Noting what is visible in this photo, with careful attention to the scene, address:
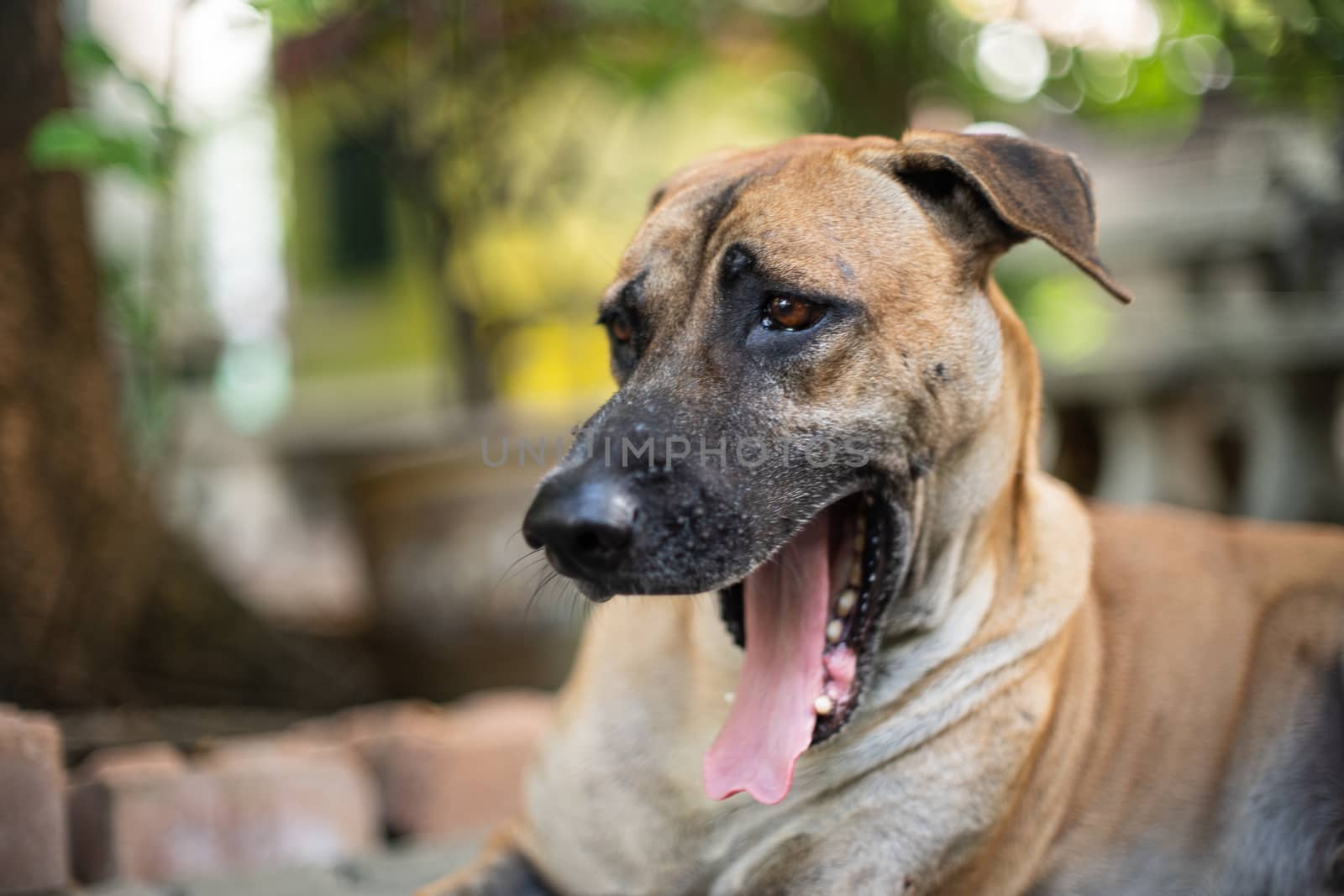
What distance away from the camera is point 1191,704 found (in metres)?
2.92

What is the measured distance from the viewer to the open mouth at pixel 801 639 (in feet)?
7.82

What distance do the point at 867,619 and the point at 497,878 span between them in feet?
3.43

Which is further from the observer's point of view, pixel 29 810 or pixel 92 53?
pixel 92 53

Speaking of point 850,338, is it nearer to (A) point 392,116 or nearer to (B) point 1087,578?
(B) point 1087,578

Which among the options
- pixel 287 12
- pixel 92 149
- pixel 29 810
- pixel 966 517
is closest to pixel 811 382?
pixel 966 517

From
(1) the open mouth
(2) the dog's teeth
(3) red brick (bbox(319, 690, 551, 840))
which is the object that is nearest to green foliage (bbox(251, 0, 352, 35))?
(1) the open mouth

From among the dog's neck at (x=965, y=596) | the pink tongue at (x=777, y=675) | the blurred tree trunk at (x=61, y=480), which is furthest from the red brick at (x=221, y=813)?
the dog's neck at (x=965, y=596)

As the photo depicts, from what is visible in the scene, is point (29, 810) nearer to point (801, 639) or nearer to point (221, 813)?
point (221, 813)

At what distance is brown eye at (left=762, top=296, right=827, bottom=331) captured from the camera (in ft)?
7.86

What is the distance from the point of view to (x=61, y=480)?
160 inches

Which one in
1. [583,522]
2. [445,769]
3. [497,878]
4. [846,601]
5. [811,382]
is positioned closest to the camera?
[583,522]

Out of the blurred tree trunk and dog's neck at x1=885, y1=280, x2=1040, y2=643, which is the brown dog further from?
the blurred tree trunk

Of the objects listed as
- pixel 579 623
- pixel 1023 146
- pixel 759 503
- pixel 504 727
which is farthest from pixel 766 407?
pixel 579 623

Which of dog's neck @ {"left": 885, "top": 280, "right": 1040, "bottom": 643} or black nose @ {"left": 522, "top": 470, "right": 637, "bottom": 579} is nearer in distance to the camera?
black nose @ {"left": 522, "top": 470, "right": 637, "bottom": 579}
